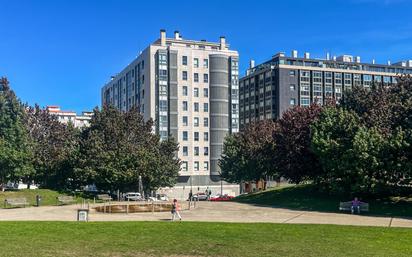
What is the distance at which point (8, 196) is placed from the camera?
47406 millimetres

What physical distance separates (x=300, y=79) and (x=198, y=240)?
368 feet

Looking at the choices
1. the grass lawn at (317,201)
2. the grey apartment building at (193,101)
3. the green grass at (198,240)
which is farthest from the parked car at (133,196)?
the grey apartment building at (193,101)

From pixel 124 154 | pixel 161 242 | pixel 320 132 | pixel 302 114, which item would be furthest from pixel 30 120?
pixel 161 242

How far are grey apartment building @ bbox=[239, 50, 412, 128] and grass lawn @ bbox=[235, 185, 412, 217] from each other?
7155 centimetres

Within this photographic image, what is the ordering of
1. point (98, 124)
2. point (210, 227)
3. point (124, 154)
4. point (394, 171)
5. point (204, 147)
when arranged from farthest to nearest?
point (204, 147), point (98, 124), point (124, 154), point (394, 171), point (210, 227)

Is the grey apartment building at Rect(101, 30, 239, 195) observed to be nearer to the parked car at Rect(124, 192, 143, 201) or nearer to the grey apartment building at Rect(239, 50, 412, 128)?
the grey apartment building at Rect(239, 50, 412, 128)

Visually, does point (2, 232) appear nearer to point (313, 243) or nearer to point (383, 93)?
point (313, 243)

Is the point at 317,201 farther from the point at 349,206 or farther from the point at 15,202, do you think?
the point at 15,202

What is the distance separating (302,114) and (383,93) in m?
8.22

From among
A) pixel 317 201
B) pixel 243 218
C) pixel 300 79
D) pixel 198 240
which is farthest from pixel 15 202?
pixel 300 79

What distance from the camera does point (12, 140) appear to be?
54.6m

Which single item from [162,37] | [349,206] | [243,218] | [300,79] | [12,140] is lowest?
[243,218]

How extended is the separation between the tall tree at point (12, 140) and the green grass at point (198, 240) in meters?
29.9

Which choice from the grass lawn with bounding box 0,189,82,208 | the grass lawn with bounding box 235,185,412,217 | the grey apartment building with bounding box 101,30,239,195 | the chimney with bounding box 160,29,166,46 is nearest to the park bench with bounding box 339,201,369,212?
the grass lawn with bounding box 235,185,412,217
